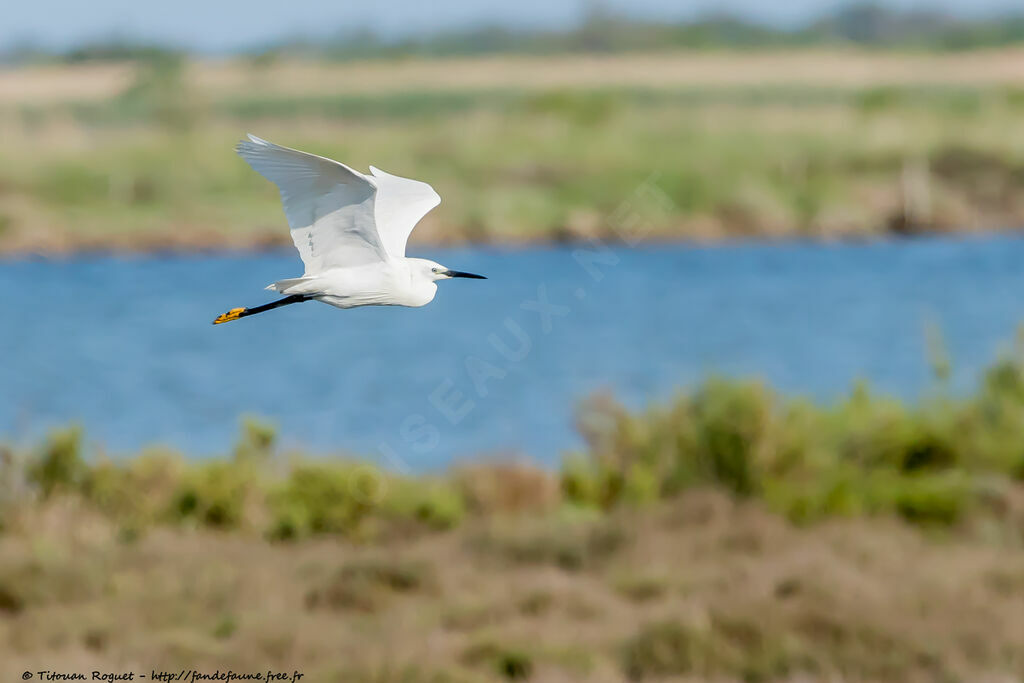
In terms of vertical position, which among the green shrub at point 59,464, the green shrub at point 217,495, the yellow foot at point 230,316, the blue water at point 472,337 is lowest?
the blue water at point 472,337

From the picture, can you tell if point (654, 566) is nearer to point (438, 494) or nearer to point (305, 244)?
point (438, 494)

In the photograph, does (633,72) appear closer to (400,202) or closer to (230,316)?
(400,202)

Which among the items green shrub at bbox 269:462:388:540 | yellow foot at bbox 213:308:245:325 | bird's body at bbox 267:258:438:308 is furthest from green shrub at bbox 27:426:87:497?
bird's body at bbox 267:258:438:308

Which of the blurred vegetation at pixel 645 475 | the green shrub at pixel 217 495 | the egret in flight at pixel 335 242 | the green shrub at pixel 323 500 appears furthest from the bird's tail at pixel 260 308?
the green shrub at pixel 217 495

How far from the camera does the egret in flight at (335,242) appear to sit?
2.40m

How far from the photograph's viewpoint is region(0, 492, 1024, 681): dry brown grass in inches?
361

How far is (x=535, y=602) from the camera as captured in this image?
10930mm

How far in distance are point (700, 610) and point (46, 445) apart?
22.8 ft

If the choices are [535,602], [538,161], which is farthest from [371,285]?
[538,161]

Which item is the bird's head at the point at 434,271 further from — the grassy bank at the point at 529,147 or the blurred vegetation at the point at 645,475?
the grassy bank at the point at 529,147

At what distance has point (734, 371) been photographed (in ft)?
45.1

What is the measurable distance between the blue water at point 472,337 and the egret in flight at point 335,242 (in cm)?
1371

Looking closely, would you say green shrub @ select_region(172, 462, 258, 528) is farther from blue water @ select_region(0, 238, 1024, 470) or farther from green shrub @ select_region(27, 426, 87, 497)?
blue water @ select_region(0, 238, 1024, 470)

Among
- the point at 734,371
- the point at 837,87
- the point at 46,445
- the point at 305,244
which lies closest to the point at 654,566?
the point at 734,371
